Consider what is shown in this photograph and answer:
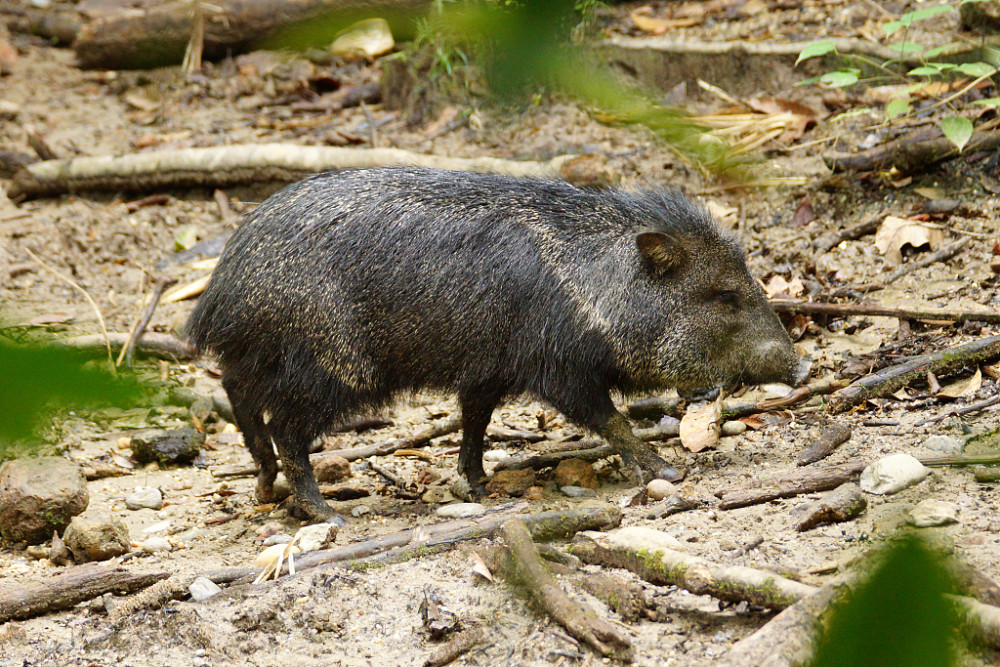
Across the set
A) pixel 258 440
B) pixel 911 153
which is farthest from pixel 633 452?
pixel 911 153

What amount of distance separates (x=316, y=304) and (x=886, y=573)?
3.67m

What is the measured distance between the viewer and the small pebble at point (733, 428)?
182 inches

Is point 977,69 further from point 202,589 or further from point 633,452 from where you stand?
point 202,589

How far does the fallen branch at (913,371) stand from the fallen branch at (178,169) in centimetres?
413

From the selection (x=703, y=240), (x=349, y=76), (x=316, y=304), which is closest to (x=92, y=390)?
(x=316, y=304)

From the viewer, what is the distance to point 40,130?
8695 millimetres

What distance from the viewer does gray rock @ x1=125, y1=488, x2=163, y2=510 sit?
4.50 metres

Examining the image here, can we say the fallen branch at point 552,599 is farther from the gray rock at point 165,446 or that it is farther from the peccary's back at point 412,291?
the gray rock at point 165,446

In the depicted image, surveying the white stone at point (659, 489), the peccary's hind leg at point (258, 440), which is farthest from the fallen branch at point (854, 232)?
the peccary's hind leg at point (258, 440)

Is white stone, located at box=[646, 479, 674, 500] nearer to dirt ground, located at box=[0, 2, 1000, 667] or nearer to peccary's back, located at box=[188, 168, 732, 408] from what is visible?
dirt ground, located at box=[0, 2, 1000, 667]

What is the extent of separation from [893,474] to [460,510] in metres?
1.64

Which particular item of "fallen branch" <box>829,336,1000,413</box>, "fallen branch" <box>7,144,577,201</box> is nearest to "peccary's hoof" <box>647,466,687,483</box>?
"fallen branch" <box>829,336,1000,413</box>

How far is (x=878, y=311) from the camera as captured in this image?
15.9ft

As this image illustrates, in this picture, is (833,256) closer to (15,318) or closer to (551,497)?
(551,497)
